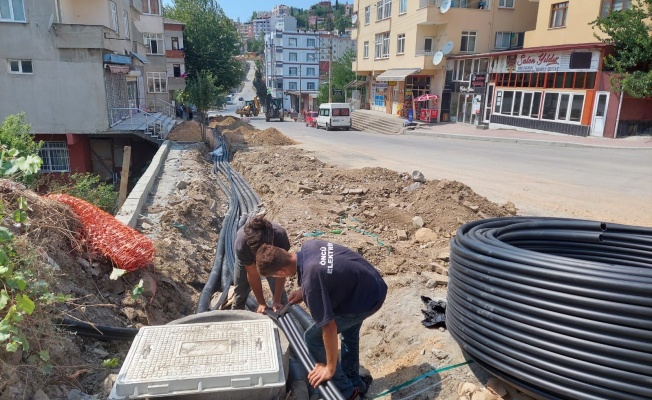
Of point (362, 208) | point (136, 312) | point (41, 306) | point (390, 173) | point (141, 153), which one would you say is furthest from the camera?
point (141, 153)

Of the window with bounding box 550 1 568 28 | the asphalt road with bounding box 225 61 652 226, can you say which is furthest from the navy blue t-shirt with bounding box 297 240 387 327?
the window with bounding box 550 1 568 28

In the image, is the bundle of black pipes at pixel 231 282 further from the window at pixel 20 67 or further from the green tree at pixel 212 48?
the green tree at pixel 212 48

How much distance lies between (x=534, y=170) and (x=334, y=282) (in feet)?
40.2

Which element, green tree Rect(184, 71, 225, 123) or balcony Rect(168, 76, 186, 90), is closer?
green tree Rect(184, 71, 225, 123)

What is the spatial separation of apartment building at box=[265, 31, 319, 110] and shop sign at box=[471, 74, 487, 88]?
4490 centimetres

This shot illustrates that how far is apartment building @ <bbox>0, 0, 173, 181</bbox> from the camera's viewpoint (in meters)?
18.0

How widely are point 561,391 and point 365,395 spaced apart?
5.29 ft

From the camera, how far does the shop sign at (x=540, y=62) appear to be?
836 inches

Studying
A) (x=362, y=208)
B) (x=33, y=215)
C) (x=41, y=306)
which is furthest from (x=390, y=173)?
(x=41, y=306)

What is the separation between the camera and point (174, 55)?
130ft

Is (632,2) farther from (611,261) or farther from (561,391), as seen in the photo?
(561,391)

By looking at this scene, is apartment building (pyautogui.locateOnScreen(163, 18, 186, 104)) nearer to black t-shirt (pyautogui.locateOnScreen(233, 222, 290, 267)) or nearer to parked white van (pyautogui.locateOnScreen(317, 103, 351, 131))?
parked white van (pyautogui.locateOnScreen(317, 103, 351, 131))

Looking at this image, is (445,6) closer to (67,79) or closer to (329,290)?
(67,79)

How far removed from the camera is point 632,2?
20.5m
